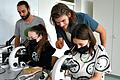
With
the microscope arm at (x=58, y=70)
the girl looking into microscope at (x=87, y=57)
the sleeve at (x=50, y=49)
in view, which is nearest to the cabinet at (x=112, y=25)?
the sleeve at (x=50, y=49)

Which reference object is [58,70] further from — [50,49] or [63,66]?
[50,49]

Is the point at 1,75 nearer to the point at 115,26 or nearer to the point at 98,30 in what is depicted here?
the point at 98,30

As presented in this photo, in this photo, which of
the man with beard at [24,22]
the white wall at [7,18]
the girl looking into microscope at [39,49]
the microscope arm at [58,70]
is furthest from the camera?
the white wall at [7,18]

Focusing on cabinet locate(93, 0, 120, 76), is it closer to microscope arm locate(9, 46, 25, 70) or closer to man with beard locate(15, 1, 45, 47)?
man with beard locate(15, 1, 45, 47)

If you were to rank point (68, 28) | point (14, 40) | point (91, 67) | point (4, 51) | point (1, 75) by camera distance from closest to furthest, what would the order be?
point (91, 67) → point (1, 75) → point (68, 28) → point (4, 51) → point (14, 40)

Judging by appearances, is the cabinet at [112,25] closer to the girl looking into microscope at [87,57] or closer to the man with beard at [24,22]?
the man with beard at [24,22]

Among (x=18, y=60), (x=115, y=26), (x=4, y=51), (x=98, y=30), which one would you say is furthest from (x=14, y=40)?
(x=115, y=26)

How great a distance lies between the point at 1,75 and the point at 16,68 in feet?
0.69

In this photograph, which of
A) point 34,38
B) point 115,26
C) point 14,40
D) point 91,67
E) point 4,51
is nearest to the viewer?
point 91,67

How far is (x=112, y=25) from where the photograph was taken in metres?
3.55

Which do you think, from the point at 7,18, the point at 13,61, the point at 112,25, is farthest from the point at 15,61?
→ the point at 112,25

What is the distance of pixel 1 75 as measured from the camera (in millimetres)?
1607

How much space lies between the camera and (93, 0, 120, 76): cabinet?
348 cm

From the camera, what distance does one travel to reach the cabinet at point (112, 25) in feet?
11.4
